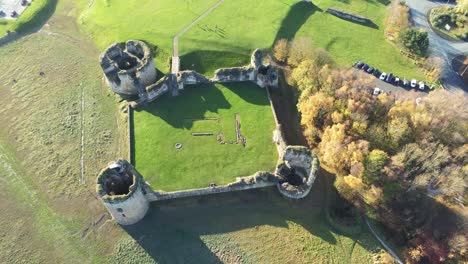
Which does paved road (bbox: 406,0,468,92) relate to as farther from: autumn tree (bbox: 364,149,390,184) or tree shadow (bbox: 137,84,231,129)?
tree shadow (bbox: 137,84,231,129)

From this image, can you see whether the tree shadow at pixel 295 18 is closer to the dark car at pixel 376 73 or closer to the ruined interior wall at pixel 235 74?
the ruined interior wall at pixel 235 74

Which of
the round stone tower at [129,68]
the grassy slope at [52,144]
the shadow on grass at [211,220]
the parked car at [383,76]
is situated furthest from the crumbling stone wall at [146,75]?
the parked car at [383,76]

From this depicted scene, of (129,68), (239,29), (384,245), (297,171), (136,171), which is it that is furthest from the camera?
(239,29)

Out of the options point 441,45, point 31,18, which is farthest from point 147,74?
point 441,45

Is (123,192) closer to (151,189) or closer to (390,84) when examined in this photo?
(151,189)

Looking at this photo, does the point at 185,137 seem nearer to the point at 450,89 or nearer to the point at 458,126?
the point at 458,126
